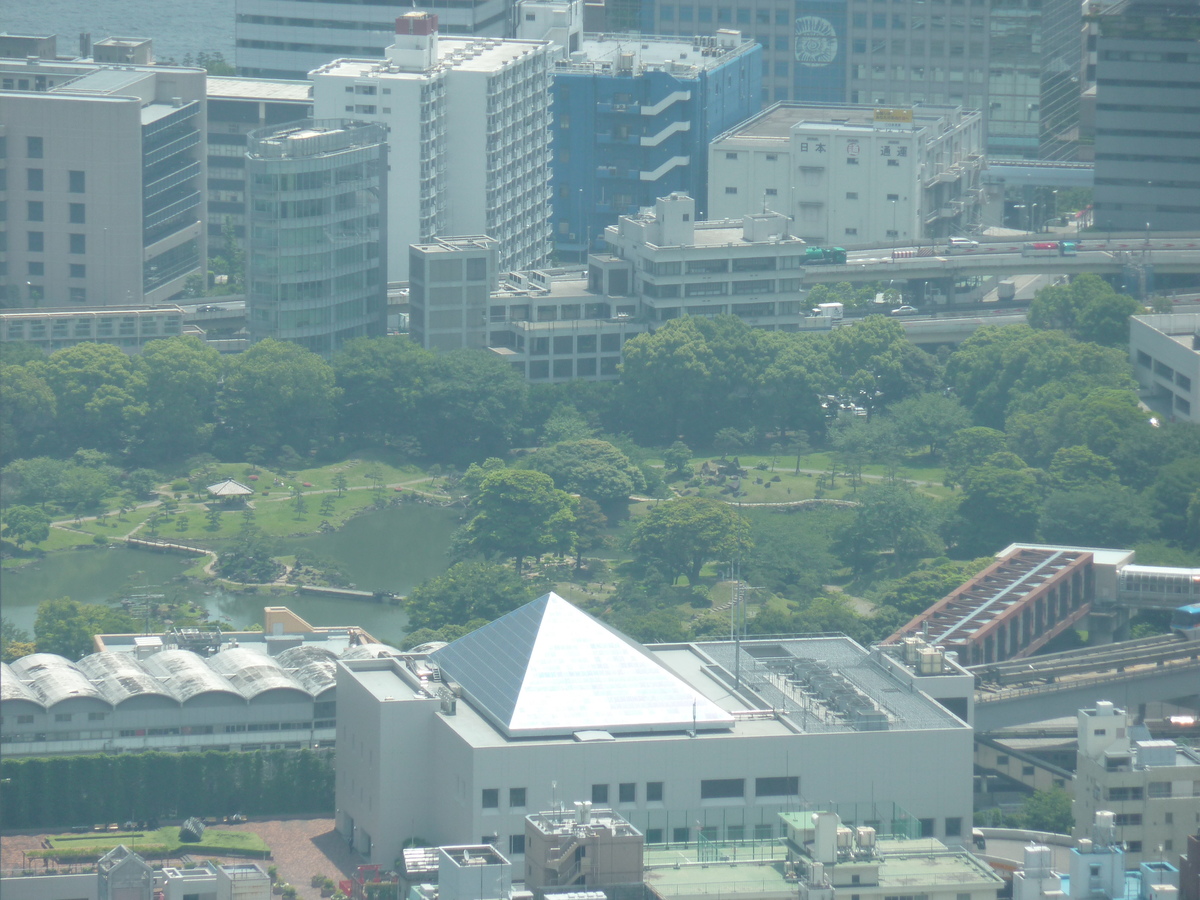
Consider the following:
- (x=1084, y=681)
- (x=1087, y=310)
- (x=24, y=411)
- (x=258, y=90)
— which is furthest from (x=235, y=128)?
(x=1084, y=681)

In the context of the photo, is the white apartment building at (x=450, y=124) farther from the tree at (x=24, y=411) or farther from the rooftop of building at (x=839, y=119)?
the tree at (x=24, y=411)

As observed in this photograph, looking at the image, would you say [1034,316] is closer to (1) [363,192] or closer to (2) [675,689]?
(1) [363,192]

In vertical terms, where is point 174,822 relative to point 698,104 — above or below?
below

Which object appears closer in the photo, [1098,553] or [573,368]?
[1098,553]

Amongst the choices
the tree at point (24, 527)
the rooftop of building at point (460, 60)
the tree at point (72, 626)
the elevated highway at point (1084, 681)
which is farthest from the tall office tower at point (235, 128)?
the elevated highway at point (1084, 681)

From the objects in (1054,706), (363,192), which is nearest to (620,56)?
(363,192)

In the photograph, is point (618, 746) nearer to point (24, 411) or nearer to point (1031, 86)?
point (24, 411)
